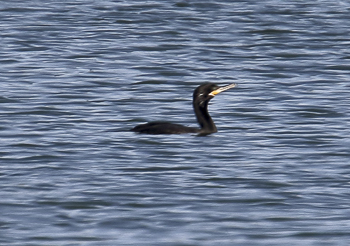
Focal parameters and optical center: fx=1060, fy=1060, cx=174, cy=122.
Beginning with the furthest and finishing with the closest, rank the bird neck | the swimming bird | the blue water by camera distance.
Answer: the bird neck
the swimming bird
the blue water

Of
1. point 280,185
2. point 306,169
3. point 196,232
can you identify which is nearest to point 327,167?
point 306,169

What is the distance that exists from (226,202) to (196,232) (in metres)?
1.11

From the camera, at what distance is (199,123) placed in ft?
49.9

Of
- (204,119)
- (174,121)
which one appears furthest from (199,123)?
(174,121)

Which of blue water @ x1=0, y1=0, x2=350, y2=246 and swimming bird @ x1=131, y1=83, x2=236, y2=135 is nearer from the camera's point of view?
blue water @ x1=0, y1=0, x2=350, y2=246

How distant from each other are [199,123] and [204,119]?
9 cm

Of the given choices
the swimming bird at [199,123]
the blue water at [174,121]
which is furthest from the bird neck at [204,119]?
the blue water at [174,121]

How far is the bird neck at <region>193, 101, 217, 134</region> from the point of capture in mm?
15088

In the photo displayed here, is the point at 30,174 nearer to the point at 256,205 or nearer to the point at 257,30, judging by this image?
the point at 256,205

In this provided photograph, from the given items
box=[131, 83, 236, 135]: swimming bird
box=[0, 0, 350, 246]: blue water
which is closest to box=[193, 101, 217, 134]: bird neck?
box=[131, 83, 236, 135]: swimming bird

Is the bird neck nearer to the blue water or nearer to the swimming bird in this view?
the swimming bird

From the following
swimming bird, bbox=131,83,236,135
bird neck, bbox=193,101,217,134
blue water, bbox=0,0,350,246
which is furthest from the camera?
bird neck, bbox=193,101,217,134

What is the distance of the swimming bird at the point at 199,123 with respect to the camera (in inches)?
577

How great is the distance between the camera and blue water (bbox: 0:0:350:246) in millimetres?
10406
